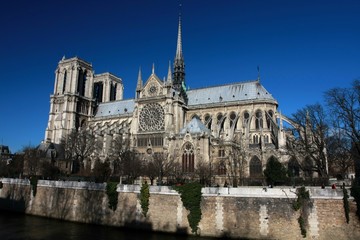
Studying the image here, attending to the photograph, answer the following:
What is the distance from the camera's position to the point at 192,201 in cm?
2669

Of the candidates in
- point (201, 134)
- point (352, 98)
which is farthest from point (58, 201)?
point (352, 98)

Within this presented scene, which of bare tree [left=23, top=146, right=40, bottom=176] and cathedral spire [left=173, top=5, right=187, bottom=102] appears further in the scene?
cathedral spire [left=173, top=5, right=187, bottom=102]

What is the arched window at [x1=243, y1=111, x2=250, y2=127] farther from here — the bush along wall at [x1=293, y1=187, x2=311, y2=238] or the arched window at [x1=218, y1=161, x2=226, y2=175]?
the bush along wall at [x1=293, y1=187, x2=311, y2=238]

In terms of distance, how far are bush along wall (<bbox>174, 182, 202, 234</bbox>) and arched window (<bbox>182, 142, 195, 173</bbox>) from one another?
18.9 metres

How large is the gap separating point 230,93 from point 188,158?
22913 millimetres

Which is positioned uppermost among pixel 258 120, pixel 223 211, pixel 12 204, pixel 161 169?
pixel 258 120

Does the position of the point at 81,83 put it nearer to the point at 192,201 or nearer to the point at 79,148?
the point at 79,148

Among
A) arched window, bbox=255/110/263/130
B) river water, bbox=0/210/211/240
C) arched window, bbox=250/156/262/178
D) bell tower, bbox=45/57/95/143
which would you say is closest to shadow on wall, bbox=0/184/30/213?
river water, bbox=0/210/211/240

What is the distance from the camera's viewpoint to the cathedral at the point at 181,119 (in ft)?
154

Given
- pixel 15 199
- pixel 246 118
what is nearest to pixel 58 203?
pixel 15 199

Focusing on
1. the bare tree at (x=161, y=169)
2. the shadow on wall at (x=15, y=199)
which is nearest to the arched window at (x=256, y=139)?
the bare tree at (x=161, y=169)

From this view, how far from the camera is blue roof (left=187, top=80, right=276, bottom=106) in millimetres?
61625

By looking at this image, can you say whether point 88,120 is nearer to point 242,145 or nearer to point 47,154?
point 47,154

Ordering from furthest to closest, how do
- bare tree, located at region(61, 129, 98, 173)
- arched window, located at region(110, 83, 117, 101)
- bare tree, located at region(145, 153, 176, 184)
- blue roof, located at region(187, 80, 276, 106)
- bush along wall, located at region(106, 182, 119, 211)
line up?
1. arched window, located at region(110, 83, 117, 101)
2. blue roof, located at region(187, 80, 276, 106)
3. bare tree, located at region(61, 129, 98, 173)
4. bare tree, located at region(145, 153, 176, 184)
5. bush along wall, located at region(106, 182, 119, 211)
